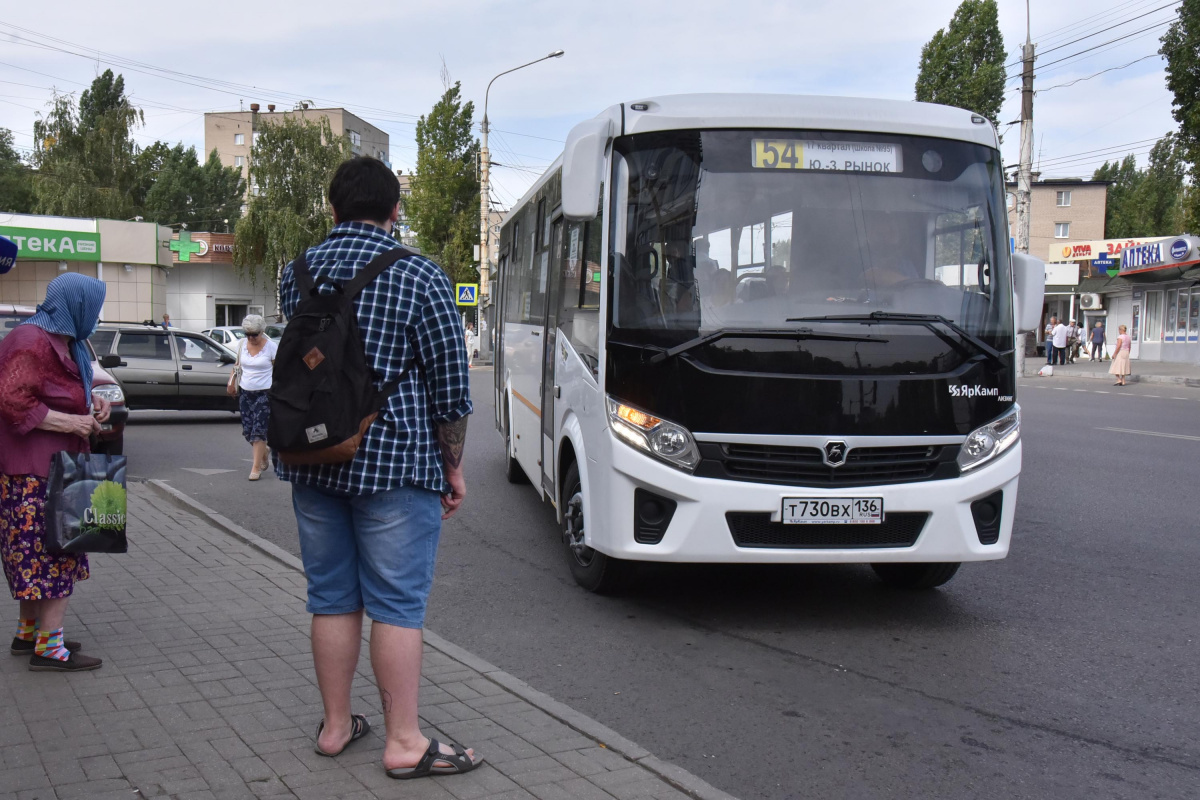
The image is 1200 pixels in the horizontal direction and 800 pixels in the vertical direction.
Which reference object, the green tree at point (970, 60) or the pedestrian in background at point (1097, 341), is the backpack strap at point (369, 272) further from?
the green tree at point (970, 60)

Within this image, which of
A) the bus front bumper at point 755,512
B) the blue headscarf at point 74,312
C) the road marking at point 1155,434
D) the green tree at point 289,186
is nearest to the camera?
the blue headscarf at point 74,312

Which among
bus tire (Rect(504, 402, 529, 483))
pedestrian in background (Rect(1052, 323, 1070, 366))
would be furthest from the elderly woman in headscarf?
pedestrian in background (Rect(1052, 323, 1070, 366))

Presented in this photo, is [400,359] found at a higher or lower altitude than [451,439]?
higher

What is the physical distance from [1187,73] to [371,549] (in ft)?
106

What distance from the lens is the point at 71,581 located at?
4648 millimetres

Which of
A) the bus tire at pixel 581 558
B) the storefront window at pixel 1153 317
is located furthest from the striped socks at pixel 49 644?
the storefront window at pixel 1153 317

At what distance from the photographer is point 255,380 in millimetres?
10969

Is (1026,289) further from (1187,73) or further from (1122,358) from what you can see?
(1187,73)

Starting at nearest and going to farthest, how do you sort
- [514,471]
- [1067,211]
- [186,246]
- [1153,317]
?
[514,471]
[1153,317]
[186,246]
[1067,211]

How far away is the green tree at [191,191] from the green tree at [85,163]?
692 centimetres

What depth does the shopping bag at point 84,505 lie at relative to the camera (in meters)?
4.46

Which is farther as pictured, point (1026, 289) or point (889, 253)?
point (1026, 289)

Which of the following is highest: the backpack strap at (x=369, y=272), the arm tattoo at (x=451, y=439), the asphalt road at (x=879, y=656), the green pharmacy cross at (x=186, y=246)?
the green pharmacy cross at (x=186, y=246)

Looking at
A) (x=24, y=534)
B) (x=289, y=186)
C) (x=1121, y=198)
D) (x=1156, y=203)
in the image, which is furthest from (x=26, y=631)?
(x=1121, y=198)
